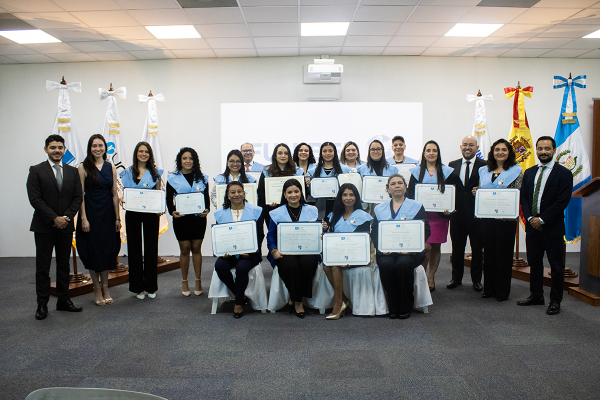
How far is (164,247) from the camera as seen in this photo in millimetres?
6527

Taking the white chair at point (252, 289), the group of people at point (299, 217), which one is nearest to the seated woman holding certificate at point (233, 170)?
the group of people at point (299, 217)

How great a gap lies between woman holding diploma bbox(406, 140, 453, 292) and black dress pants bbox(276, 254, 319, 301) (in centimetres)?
136

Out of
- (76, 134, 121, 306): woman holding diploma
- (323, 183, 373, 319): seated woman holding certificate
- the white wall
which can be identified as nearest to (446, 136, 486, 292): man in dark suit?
(323, 183, 373, 319): seated woman holding certificate

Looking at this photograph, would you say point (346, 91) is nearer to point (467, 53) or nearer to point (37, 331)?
point (467, 53)

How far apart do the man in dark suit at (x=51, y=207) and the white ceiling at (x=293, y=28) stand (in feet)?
6.99

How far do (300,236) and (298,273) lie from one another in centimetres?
32

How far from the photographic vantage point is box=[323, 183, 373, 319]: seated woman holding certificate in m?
3.32

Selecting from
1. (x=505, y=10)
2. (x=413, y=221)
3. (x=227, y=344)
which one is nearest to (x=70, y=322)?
(x=227, y=344)

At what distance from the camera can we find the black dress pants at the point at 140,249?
3838 mm

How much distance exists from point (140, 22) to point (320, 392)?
4.84 m

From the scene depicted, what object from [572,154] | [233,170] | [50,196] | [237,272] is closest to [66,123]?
[50,196]

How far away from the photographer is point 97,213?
3.63 meters

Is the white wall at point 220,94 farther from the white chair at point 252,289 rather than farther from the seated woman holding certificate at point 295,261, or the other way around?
the seated woman holding certificate at point 295,261

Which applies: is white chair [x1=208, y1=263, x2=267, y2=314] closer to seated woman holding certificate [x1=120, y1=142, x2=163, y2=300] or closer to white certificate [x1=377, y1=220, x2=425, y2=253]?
seated woman holding certificate [x1=120, y1=142, x2=163, y2=300]
